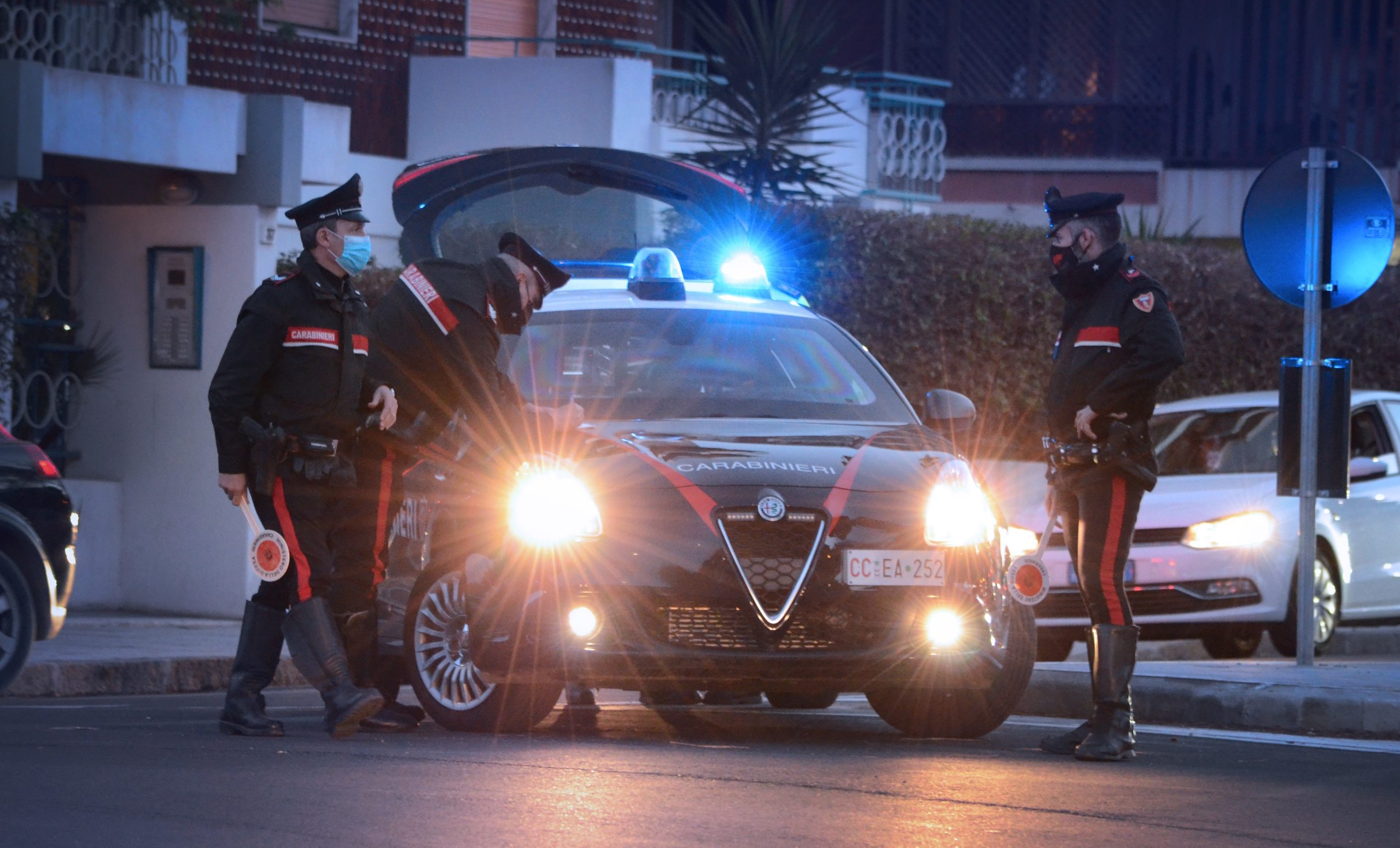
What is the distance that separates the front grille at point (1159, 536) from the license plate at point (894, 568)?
4.47m

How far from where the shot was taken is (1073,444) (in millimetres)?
7855

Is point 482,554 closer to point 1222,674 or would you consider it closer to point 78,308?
point 1222,674

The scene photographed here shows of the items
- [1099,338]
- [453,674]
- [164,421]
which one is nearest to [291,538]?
[453,674]

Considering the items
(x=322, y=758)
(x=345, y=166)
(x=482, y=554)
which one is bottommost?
(x=322, y=758)

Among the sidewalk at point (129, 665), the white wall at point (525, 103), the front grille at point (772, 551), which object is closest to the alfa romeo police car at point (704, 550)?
the front grille at point (772, 551)

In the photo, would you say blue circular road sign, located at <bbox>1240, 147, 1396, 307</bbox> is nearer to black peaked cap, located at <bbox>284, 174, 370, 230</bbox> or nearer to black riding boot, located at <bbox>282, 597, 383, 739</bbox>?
black peaked cap, located at <bbox>284, 174, 370, 230</bbox>

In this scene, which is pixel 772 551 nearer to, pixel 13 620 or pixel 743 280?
pixel 743 280

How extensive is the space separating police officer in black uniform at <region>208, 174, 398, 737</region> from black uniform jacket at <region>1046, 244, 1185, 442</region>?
228 cm

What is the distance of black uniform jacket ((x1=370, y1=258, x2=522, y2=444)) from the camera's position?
26.7ft

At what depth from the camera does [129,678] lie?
11258 millimetres

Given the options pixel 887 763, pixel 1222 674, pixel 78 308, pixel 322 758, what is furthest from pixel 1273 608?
pixel 78 308

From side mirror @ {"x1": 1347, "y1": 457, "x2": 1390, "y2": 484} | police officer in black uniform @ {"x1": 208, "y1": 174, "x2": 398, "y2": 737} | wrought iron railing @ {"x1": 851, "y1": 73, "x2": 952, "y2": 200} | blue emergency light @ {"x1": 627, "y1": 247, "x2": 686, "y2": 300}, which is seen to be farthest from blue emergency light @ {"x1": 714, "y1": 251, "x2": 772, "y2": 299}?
wrought iron railing @ {"x1": 851, "y1": 73, "x2": 952, "y2": 200}

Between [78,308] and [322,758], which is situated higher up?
[78,308]

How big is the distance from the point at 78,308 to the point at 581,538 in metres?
9.09
